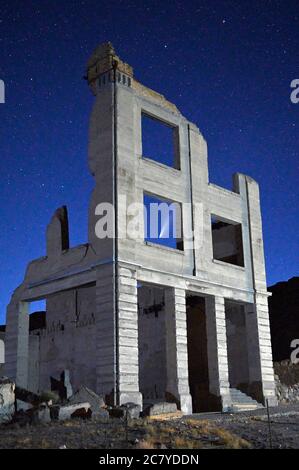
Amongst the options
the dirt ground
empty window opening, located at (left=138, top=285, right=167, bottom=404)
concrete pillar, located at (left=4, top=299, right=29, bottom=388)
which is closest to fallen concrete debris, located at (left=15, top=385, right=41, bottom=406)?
the dirt ground

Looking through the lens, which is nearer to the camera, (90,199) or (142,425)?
(142,425)

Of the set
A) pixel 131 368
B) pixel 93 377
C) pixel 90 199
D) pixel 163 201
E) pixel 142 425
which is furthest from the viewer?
pixel 93 377

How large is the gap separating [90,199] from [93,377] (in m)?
9.11

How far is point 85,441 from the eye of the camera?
38.1 feet

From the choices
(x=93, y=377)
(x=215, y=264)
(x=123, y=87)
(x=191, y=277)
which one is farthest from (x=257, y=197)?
(x=93, y=377)

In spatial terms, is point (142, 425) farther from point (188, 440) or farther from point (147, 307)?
point (147, 307)

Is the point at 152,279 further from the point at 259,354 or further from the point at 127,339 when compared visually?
the point at 259,354

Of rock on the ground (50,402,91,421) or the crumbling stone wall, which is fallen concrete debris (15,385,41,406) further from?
the crumbling stone wall

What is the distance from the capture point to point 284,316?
4706cm

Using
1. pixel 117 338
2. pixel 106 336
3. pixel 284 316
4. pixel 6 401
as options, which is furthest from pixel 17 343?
pixel 284 316

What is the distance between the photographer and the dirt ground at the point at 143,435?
37.0 feet

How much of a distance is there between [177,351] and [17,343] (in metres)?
5.95

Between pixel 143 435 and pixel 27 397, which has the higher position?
pixel 27 397

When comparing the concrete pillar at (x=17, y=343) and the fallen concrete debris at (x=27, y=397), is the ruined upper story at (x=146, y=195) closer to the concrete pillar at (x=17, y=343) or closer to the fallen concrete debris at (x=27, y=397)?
the concrete pillar at (x=17, y=343)
